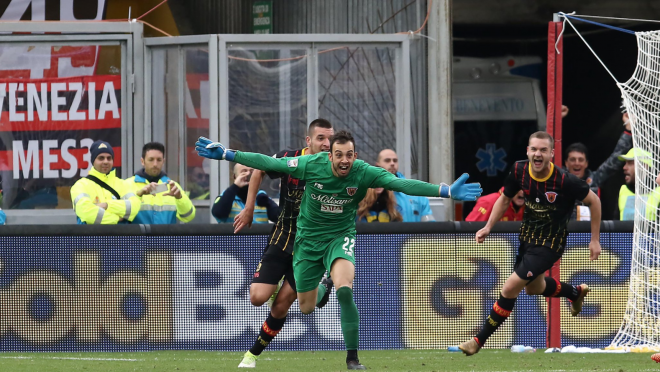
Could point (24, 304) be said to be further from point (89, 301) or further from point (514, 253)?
point (514, 253)

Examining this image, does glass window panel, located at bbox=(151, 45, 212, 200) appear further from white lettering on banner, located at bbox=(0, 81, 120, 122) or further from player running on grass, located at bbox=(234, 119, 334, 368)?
player running on grass, located at bbox=(234, 119, 334, 368)

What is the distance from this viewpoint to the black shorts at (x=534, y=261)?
341 inches

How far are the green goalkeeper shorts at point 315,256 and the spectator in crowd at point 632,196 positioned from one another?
3.32 m

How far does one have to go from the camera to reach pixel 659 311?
31.0 ft

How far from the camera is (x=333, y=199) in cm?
781

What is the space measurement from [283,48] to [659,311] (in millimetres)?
5420

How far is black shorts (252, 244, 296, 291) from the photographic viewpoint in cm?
848

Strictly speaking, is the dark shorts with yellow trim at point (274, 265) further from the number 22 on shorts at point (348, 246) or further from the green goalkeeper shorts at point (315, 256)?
the number 22 on shorts at point (348, 246)

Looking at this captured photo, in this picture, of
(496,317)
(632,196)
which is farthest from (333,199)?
(632,196)

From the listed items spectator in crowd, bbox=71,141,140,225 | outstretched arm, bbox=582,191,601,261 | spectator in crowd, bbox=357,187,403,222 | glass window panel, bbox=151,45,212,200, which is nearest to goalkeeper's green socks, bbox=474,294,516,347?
outstretched arm, bbox=582,191,601,261

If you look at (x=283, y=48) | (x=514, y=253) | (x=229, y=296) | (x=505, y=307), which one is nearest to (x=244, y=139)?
(x=283, y=48)

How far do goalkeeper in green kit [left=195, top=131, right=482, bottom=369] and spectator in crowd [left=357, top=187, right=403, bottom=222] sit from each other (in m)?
2.22

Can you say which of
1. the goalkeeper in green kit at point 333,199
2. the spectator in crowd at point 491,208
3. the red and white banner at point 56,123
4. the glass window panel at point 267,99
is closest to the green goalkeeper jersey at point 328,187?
the goalkeeper in green kit at point 333,199

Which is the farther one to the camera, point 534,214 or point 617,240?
point 617,240
